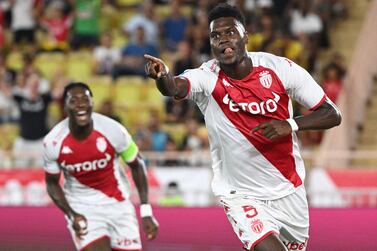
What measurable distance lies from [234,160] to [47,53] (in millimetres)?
12668

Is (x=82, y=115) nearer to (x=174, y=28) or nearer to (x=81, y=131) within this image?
(x=81, y=131)

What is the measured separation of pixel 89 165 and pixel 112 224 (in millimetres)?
590

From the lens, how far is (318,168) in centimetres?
1539

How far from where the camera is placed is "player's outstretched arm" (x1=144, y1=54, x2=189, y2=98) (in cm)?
772

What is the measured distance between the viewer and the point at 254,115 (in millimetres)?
8289

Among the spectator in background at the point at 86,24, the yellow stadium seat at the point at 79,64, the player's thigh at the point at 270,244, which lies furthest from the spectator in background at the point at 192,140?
the player's thigh at the point at 270,244

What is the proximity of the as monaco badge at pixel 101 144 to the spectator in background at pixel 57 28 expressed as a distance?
1043 cm

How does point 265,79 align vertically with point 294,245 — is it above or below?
→ above

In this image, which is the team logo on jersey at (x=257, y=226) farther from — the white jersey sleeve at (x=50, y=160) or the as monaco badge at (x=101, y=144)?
the white jersey sleeve at (x=50, y=160)

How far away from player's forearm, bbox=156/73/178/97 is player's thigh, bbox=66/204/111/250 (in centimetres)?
271

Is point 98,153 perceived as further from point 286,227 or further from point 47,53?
point 47,53

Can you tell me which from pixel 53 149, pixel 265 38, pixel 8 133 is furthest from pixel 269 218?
pixel 8 133

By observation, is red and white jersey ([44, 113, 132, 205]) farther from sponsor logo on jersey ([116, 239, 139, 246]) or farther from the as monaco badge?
sponsor logo on jersey ([116, 239, 139, 246])

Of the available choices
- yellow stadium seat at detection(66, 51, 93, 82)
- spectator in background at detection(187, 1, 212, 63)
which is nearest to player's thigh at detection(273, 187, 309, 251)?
spectator in background at detection(187, 1, 212, 63)
